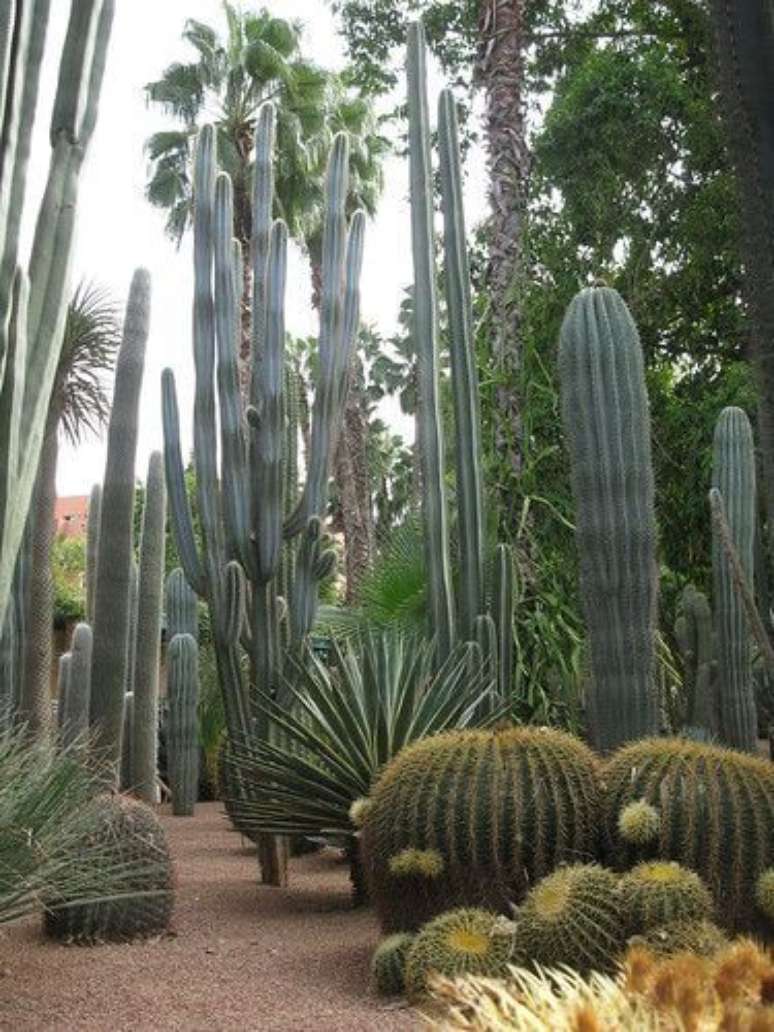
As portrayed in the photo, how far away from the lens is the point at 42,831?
518 cm

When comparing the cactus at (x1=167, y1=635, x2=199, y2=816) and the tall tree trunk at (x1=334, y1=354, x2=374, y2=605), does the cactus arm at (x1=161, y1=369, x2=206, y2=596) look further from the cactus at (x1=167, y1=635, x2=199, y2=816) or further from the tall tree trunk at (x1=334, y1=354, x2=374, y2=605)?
the tall tree trunk at (x1=334, y1=354, x2=374, y2=605)

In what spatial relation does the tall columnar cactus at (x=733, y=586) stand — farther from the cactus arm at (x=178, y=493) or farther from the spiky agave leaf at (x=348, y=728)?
the cactus arm at (x=178, y=493)

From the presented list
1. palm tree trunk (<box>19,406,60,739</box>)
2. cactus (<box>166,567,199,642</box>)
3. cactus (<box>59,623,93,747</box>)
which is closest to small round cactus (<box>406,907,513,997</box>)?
palm tree trunk (<box>19,406,60,739</box>)

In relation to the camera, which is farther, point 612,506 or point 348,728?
point 348,728

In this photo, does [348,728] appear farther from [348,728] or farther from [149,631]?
[149,631]

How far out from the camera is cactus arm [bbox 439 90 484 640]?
27.0 ft

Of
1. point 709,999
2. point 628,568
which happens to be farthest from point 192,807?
point 709,999

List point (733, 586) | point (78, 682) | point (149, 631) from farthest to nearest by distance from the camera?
point (149, 631), point (78, 682), point (733, 586)

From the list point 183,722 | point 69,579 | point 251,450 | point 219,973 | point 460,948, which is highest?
point 69,579

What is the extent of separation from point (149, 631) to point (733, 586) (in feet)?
18.0

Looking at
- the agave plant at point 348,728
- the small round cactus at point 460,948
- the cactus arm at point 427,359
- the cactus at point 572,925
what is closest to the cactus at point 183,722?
the cactus arm at point 427,359

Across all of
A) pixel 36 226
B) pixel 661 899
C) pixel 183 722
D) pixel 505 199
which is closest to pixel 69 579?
pixel 183 722

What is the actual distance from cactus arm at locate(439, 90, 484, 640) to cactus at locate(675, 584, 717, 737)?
335cm

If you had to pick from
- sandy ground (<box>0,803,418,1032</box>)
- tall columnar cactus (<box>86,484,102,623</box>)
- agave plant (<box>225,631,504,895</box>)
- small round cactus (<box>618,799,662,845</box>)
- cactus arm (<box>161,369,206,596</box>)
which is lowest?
sandy ground (<box>0,803,418,1032</box>)
